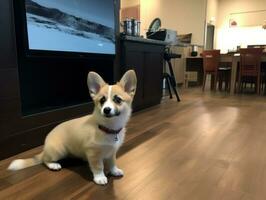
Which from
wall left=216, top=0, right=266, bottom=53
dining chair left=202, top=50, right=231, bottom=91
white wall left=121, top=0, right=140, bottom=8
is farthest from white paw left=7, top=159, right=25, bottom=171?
wall left=216, top=0, right=266, bottom=53

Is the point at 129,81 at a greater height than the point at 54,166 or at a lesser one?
greater

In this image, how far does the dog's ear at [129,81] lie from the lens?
1.43 m

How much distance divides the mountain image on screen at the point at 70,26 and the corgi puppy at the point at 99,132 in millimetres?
702

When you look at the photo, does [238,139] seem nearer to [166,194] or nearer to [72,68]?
[166,194]

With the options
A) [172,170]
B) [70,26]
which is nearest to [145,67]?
[70,26]

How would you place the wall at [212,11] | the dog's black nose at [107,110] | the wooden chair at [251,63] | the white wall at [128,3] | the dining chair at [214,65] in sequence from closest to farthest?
the dog's black nose at [107,110] → the wooden chair at [251,63] → the dining chair at [214,65] → the wall at [212,11] → the white wall at [128,3]

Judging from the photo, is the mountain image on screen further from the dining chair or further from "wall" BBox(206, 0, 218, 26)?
"wall" BBox(206, 0, 218, 26)

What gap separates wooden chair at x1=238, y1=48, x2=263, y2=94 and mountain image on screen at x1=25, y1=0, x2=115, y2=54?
3.50 meters

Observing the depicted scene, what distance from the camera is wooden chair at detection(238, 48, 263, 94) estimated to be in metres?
5.12

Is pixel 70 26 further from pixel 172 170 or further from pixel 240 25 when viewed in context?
pixel 240 25

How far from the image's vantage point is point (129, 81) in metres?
1.44

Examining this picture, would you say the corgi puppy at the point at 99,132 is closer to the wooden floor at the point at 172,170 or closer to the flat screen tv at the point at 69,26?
the wooden floor at the point at 172,170

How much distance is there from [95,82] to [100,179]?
0.53 metres

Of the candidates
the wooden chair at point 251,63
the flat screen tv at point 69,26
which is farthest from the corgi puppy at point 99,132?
the wooden chair at point 251,63
